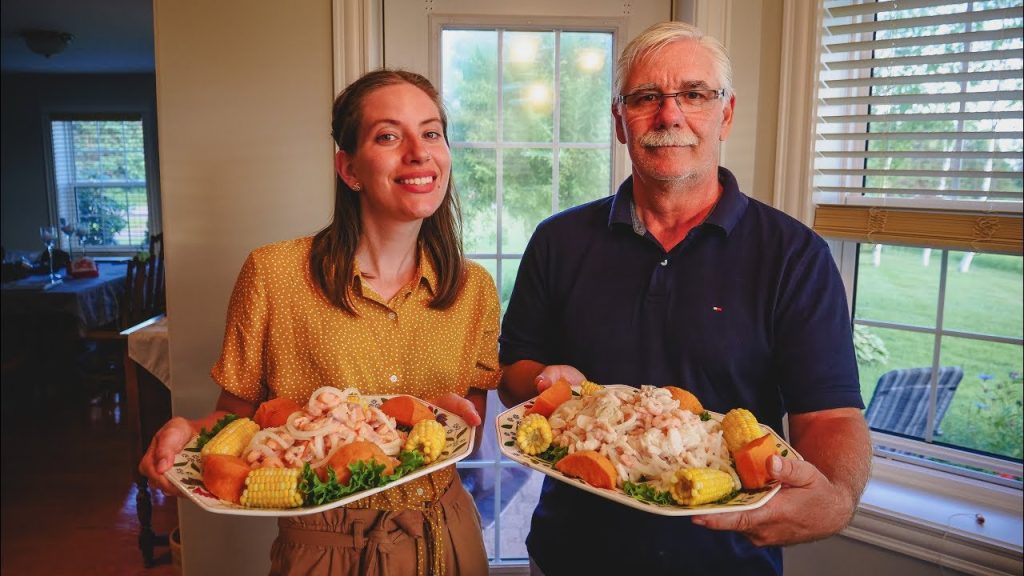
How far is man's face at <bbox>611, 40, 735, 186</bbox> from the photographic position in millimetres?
1591

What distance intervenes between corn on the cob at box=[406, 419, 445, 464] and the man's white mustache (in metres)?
0.80

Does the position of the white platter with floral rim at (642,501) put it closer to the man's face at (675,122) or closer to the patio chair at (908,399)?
the man's face at (675,122)

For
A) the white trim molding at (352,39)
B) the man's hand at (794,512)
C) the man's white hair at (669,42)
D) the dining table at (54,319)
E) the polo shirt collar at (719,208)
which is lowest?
the dining table at (54,319)

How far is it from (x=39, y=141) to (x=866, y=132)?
37.3ft

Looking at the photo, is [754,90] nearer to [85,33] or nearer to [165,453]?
[165,453]

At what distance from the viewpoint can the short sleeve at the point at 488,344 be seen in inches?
70.2

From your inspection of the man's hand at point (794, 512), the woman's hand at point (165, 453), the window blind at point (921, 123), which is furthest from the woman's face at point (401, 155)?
the window blind at point (921, 123)

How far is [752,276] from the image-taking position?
158cm

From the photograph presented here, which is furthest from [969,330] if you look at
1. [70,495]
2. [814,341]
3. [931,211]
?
[70,495]

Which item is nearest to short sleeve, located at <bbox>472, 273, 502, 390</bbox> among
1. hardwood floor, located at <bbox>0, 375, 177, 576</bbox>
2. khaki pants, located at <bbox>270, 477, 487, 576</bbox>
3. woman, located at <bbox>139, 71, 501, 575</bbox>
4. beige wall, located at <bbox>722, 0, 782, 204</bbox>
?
woman, located at <bbox>139, 71, 501, 575</bbox>

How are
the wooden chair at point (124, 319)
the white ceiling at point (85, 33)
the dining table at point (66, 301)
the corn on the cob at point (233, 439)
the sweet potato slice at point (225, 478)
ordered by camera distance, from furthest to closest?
1. the white ceiling at point (85, 33)
2. the dining table at point (66, 301)
3. the wooden chair at point (124, 319)
4. the corn on the cob at point (233, 439)
5. the sweet potato slice at point (225, 478)

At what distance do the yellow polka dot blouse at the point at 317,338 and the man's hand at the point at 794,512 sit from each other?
0.77 meters

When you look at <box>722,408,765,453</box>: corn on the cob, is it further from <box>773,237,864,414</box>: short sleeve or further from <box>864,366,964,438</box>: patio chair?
<box>864,366,964,438</box>: patio chair

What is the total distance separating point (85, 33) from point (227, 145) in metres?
6.79
